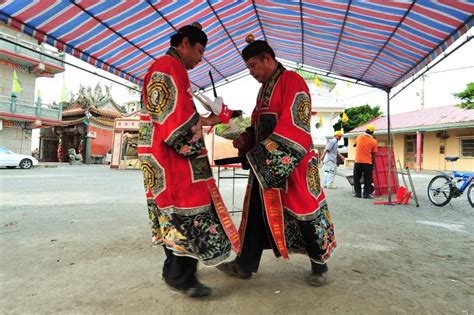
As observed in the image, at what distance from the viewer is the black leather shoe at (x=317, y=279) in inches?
81.4

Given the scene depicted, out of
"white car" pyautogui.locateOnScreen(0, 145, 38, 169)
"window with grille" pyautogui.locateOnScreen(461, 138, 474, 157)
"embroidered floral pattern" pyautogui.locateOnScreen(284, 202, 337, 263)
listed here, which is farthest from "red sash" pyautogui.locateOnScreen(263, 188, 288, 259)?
"window with grille" pyautogui.locateOnScreen(461, 138, 474, 157)

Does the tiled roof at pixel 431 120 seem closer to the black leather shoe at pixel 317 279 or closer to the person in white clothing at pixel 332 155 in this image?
the person in white clothing at pixel 332 155

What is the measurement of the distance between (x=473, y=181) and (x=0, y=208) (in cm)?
834

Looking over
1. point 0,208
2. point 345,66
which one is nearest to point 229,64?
point 345,66

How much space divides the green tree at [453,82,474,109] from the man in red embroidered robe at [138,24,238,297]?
1486 cm

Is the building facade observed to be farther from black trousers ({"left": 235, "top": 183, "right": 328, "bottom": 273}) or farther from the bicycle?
black trousers ({"left": 235, "top": 183, "right": 328, "bottom": 273})

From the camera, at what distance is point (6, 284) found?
2051 mm

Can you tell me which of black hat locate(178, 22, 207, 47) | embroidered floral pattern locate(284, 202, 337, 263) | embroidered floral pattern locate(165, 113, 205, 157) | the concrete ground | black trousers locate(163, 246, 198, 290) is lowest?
the concrete ground

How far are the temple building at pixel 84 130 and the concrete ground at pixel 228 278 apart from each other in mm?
22895

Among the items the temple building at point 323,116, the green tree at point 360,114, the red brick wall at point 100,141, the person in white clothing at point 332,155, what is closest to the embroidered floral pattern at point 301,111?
the person in white clothing at point 332,155

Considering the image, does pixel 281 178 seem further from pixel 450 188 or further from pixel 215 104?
pixel 450 188

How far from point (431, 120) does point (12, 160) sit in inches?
908

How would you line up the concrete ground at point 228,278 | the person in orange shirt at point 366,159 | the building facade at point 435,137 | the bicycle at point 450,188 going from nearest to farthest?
1. the concrete ground at point 228,278
2. the bicycle at point 450,188
3. the person in orange shirt at point 366,159
4. the building facade at point 435,137

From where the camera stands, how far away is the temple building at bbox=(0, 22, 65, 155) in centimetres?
1766
